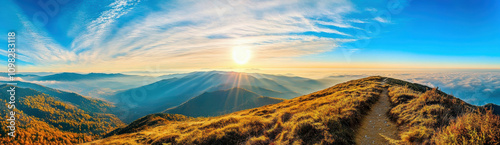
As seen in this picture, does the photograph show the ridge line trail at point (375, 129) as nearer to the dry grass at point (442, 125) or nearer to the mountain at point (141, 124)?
the dry grass at point (442, 125)

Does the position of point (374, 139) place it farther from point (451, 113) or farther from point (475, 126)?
point (451, 113)

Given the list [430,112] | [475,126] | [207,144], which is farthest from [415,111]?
[207,144]

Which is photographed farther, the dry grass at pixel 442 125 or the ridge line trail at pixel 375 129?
the ridge line trail at pixel 375 129

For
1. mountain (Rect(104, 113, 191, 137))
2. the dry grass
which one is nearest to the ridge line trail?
the dry grass

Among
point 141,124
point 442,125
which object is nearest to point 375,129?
point 442,125

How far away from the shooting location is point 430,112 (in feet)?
36.8

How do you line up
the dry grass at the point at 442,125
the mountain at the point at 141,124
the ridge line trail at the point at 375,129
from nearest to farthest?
A: the dry grass at the point at 442,125, the ridge line trail at the point at 375,129, the mountain at the point at 141,124

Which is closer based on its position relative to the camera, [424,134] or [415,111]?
[424,134]

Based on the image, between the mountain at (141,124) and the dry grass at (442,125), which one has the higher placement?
the dry grass at (442,125)

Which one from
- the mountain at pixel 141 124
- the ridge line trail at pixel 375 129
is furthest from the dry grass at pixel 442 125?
the mountain at pixel 141 124

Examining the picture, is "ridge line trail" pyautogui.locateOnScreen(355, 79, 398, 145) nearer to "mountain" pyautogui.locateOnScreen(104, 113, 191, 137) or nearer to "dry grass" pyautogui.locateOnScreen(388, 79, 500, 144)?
"dry grass" pyautogui.locateOnScreen(388, 79, 500, 144)

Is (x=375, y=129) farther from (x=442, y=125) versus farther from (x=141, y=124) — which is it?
(x=141, y=124)

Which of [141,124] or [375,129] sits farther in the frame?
[141,124]

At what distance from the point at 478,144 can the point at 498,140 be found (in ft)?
3.23
